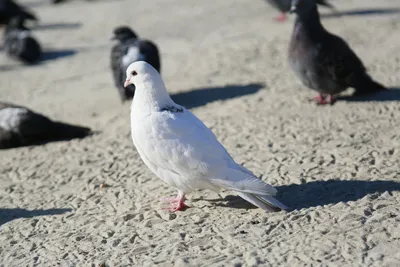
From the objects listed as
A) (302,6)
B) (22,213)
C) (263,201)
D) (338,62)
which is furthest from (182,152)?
(302,6)

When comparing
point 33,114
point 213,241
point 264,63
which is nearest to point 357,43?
point 264,63

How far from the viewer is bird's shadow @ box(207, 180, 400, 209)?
5078 millimetres

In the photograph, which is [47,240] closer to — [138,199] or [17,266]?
[17,266]

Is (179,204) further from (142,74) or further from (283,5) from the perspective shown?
(283,5)

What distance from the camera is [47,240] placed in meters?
5.07

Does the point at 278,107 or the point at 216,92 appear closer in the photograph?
the point at 278,107

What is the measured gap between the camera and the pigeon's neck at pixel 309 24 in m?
7.62

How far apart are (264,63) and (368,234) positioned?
5572 mm

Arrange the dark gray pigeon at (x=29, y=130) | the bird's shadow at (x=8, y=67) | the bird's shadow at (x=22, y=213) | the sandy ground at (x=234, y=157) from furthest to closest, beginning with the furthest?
the bird's shadow at (x=8, y=67), the dark gray pigeon at (x=29, y=130), the bird's shadow at (x=22, y=213), the sandy ground at (x=234, y=157)

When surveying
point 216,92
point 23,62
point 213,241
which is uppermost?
point 213,241

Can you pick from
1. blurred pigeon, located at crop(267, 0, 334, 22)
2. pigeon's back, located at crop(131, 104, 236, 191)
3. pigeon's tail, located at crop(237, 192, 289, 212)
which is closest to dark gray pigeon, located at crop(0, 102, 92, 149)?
pigeon's back, located at crop(131, 104, 236, 191)

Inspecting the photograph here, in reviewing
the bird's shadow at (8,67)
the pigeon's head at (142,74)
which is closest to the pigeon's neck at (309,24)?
the pigeon's head at (142,74)

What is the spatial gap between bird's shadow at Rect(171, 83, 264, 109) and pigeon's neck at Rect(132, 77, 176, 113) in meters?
3.03

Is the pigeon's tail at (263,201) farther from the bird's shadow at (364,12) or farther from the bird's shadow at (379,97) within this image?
the bird's shadow at (364,12)
